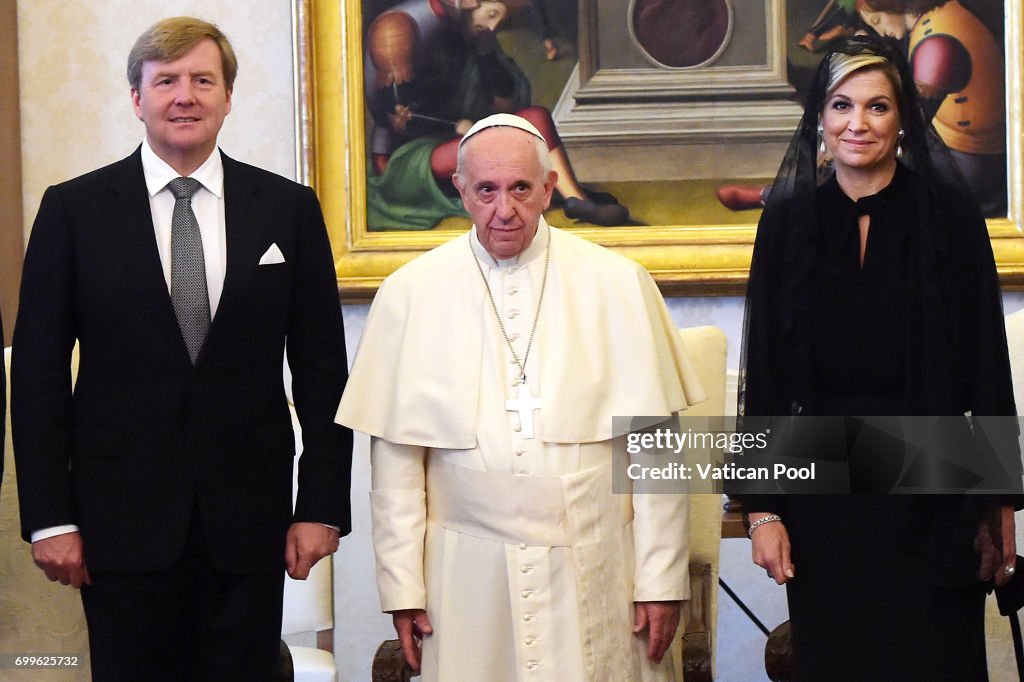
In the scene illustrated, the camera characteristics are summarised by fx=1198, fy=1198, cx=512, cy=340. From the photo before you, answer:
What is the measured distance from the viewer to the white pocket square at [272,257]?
249 cm

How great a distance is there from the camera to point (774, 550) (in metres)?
2.31

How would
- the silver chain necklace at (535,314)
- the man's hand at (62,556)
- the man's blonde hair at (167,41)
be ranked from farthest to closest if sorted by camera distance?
the silver chain necklace at (535,314), the man's blonde hair at (167,41), the man's hand at (62,556)

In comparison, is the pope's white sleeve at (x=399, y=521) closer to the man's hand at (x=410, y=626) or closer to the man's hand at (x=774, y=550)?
the man's hand at (x=410, y=626)

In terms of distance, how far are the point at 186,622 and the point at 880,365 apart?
147 centimetres

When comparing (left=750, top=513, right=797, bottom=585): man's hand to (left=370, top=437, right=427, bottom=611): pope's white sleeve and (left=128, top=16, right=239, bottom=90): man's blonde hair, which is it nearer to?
(left=370, top=437, right=427, bottom=611): pope's white sleeve

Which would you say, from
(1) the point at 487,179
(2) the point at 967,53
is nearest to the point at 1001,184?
(2) the point at 967,53

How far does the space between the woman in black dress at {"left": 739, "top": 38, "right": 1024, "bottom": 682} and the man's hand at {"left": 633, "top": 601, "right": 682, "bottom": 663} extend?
26 centimetres

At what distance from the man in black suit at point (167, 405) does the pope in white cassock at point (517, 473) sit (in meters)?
0.20

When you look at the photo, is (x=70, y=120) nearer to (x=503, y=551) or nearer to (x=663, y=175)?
(x=663, y=175)

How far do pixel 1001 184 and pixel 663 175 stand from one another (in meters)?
1.12

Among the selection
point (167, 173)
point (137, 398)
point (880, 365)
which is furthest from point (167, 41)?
point (880, 365)

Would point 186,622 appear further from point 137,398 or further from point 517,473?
point 517,473

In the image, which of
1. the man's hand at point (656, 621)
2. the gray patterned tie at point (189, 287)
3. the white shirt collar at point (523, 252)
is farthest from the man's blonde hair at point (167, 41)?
the man's hand at point (656, 621)

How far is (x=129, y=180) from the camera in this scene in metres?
2.50
